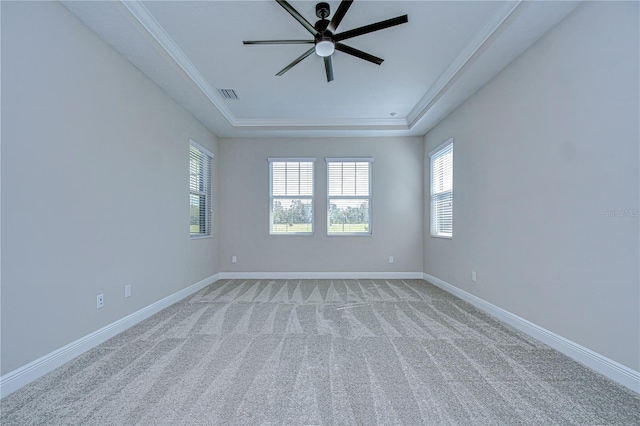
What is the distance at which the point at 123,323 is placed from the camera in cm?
268

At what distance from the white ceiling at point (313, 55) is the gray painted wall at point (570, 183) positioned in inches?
13.2

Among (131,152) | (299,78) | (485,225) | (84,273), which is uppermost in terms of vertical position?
(299,78)

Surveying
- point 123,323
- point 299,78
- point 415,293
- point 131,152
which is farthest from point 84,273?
point 415,293

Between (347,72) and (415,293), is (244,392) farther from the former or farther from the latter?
(347,72)

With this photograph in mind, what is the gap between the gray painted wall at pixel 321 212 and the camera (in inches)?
208

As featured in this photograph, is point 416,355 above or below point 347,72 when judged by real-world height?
below

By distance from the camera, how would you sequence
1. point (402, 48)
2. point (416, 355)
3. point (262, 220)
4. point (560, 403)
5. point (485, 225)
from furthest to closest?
point (262, 220), point (485, 225), point (402, 48), point (416, 355), point (560, 403)

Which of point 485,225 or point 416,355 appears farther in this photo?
point 485,225

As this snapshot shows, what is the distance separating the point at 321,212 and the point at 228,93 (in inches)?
100

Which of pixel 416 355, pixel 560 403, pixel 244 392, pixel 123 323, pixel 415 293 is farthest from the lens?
pixel 415 293

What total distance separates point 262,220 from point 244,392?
3.77 metres

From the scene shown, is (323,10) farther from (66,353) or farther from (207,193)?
(207,193)

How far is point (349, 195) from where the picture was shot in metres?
5.36

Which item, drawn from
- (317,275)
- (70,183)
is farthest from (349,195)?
(70,183)
